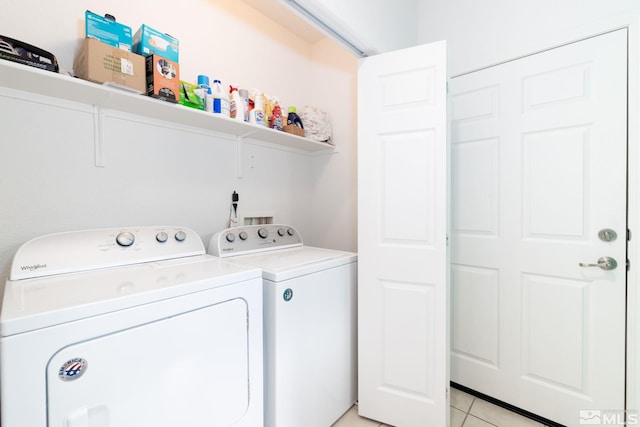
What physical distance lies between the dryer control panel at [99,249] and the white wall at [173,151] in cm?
18

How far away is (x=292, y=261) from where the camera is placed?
5.00 feet

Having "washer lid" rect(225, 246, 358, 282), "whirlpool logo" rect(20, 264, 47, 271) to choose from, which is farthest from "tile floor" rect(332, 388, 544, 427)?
"whirlpool logo" rect(20, 264, 47, 271)

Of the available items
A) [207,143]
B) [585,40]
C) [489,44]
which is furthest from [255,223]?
[585,40]

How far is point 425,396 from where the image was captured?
1513 mm

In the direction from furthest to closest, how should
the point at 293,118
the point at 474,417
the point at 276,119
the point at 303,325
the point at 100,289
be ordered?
the point at 293,118 < the point at 276,119 < the point at 474,417 < the point at 303,325 < the point at 100,289

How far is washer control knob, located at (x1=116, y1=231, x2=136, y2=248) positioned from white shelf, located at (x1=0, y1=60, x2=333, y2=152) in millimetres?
629

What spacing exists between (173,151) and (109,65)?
56 centimetres

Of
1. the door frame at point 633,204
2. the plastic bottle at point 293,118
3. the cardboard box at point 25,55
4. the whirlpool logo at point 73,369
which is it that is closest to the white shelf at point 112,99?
the cardboard box at point 25,55

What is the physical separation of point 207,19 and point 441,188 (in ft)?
5.98

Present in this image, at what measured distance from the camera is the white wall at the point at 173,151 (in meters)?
1.22

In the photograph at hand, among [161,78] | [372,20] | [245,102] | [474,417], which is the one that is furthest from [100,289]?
[474,417]

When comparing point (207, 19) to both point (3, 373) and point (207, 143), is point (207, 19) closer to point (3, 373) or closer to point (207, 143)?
point (207, 143)

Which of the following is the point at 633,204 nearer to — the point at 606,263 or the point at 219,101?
the point at 606,263

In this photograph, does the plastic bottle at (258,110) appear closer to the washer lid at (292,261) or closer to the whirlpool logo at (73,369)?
the washer lid at (292,261)
